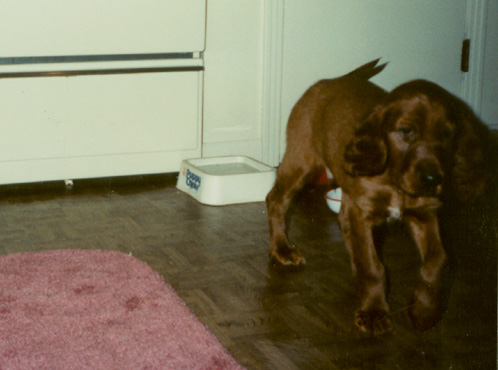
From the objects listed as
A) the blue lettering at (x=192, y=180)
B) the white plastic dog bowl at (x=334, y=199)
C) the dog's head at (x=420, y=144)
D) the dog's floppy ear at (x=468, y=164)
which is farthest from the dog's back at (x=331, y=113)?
the blue lettering at (x=192, y=180)

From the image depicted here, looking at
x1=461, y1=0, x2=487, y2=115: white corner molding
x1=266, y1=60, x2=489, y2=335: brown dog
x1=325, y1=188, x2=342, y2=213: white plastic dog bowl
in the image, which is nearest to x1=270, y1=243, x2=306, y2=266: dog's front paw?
x1=266, y1=60, x2=489, y2=335: brown dog

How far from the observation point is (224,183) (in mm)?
3238

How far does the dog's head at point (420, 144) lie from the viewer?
1.89m

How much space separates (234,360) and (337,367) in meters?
0.27

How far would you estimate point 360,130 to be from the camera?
81.4 inches

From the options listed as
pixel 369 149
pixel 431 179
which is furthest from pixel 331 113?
pixel 431 179

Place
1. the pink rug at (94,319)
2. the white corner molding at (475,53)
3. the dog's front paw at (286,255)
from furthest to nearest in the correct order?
the white corner molding at (475,53), the dog's front paw at (286,255), the pink rug at (94,319)

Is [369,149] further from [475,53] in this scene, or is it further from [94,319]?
[475,53]

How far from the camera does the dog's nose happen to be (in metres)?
1.86

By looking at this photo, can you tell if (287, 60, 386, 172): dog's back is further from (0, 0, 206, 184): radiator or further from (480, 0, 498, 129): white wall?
(480, 0, 498, 129): white wall

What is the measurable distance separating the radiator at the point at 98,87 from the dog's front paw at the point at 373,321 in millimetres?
1826

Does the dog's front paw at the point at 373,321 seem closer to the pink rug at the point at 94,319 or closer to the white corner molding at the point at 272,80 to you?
the pink rug at the point at 94,319

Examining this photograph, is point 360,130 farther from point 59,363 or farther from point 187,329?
point 59,363

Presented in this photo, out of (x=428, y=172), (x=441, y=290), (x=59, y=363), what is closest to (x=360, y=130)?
(x=428, y=172)
